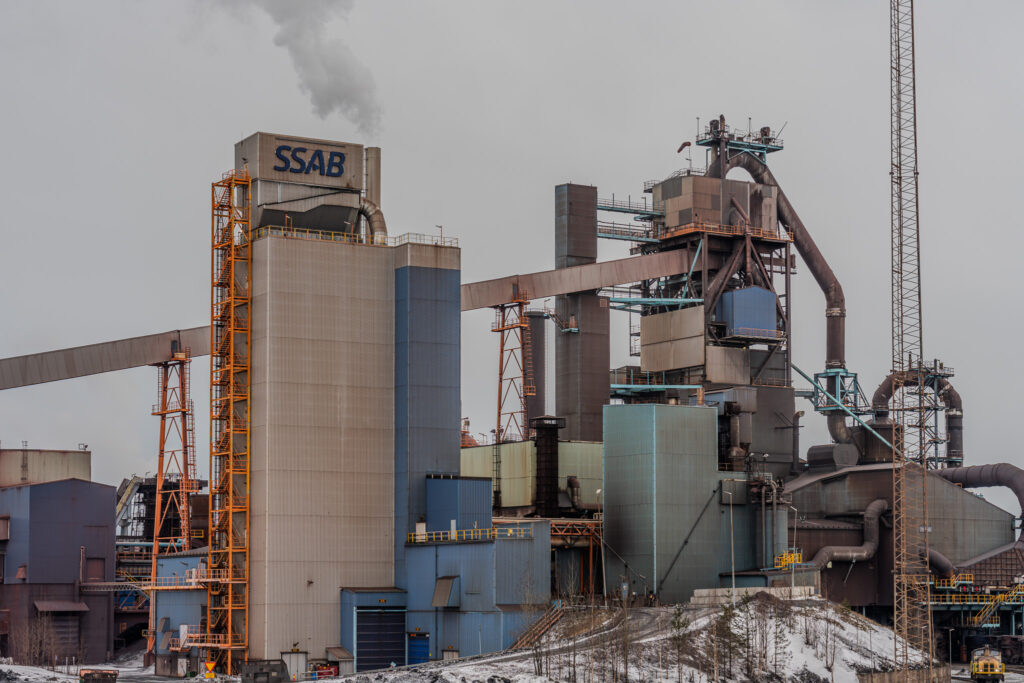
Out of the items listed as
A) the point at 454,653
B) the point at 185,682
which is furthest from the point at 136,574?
the point at 454,653

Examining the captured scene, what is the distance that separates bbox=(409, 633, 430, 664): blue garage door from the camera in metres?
81.2

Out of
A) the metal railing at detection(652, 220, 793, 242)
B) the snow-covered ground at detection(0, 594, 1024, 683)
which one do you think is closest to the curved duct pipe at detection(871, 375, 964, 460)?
the metal railing at detection(652, 220, 793, 242)

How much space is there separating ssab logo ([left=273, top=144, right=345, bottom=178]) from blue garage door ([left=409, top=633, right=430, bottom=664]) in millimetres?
25312

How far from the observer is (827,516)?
Answer: 10081 centimetres

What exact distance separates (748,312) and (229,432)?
39.5 meters

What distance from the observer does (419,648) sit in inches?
3223

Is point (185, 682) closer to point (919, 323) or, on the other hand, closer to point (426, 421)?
point (426, 421)

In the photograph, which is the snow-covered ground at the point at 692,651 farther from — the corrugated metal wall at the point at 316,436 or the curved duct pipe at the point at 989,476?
the curved duct pipe at the point at 989,476

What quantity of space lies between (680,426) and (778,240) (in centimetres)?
2614

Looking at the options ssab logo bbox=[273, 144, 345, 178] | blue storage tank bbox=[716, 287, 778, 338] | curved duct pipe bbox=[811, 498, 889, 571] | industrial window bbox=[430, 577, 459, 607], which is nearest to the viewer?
industrial window bbox=[430, 577, 459, 607]

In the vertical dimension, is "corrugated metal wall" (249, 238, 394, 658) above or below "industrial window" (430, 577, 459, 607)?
above

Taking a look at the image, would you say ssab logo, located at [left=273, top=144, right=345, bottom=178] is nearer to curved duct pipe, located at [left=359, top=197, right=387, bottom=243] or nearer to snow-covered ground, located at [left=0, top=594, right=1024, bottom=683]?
curved duct pipe, located at [left=359, top=197, right=387, bottom=243]

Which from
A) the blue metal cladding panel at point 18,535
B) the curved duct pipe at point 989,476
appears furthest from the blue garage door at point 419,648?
the curved duct pipe at point 989,476

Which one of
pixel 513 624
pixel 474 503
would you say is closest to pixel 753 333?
pixel 474 503
